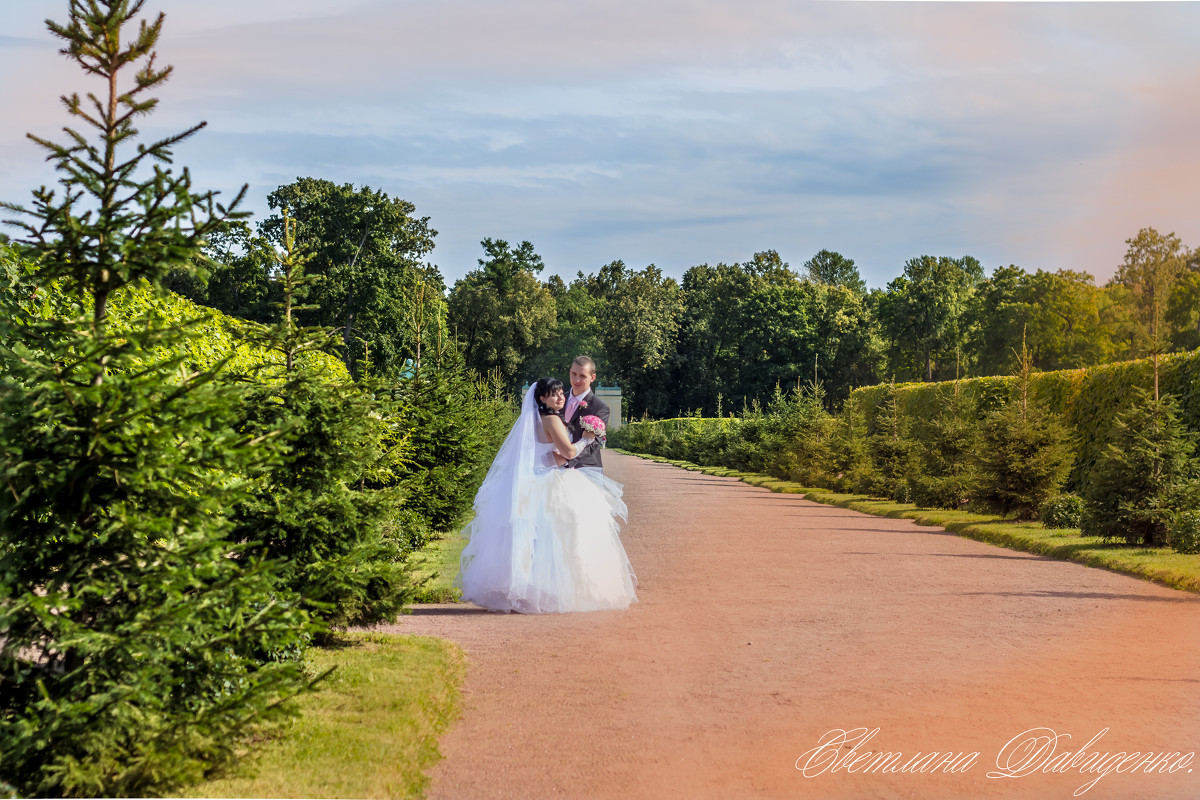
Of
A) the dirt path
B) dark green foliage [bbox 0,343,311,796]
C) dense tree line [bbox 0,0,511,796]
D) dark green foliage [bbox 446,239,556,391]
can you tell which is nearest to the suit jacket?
the dirt path

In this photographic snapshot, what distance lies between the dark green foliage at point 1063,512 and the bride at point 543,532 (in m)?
10.0

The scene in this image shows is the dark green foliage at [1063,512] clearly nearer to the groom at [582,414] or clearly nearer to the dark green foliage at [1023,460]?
the dark green foliage at [1023,460]

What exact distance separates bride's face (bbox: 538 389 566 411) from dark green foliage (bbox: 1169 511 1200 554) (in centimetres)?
856

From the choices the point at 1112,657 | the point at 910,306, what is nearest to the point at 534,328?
the point at 910,306

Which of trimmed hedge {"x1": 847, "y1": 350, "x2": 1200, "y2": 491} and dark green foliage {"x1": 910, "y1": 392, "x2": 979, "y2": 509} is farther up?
trimmed hedge {"x1": 847, "y1": 350, "x2": 1200, "y2": 491}

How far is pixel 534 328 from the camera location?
81938 millimetres

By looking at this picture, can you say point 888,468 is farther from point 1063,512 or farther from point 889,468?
point 1063,512

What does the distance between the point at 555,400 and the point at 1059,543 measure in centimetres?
868

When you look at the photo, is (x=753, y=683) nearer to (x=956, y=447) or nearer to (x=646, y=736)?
(x=646, y=736)

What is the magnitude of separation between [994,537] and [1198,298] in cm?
5135

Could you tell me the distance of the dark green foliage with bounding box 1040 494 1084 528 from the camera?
658 inches

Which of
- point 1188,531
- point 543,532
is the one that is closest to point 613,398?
point 1188,531

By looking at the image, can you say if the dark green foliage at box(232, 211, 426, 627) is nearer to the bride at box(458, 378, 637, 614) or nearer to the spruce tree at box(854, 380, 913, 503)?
the bride at box(458, 378, 637, 614)

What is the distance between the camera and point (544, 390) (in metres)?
9.96
